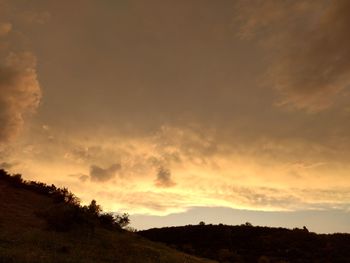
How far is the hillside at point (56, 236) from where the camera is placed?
853 inches

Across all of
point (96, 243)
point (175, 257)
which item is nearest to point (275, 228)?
point (175, 257)

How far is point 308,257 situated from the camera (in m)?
43.7

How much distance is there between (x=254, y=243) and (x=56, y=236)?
92.4 ft

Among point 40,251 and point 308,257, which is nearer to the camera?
point 40,251

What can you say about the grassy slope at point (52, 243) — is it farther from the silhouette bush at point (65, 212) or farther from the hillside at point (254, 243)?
the hillside at point (254, 243)

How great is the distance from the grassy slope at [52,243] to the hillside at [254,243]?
13.2 m

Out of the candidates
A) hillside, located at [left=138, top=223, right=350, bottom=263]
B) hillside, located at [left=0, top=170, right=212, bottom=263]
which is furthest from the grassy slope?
hillside, located at [left=138, top=223, right=350, bottom=263]

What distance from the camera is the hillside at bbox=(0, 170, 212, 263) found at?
2166cm

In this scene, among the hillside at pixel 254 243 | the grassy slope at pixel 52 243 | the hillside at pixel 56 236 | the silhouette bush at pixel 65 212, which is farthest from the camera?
the hillside at pixel 254 243

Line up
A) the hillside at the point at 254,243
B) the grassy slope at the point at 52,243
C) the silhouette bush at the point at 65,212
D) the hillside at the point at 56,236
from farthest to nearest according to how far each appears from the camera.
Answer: the hillside at the point at 254,243 < the silhouette bush at the point at 65,212 < the hillside at the point at 56,236 < the grassy slope at the point at 52,243

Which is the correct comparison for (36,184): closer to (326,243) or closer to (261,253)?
(261,253)

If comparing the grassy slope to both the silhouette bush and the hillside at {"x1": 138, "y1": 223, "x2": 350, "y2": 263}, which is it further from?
the hillside at {"x1": 138, "y1": 223, "x2": 350, "y2": 263}

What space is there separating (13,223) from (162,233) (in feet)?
94.6

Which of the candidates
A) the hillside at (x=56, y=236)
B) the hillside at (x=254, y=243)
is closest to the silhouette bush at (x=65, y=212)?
the hillside at (x=56, y=236)
